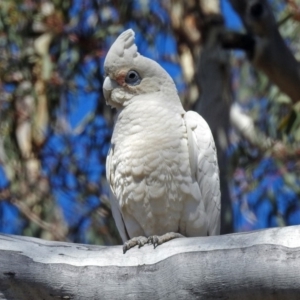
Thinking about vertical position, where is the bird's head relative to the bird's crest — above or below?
below

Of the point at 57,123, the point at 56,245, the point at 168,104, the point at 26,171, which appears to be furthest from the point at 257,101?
the point at 56,245

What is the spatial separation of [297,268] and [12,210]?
3.77 metres

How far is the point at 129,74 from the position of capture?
3188 mm

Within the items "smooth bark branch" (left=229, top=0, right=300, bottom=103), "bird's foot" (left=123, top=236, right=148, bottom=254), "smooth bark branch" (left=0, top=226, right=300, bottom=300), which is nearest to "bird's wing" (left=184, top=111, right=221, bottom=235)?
"bird's foot" (left=123, top=236, right=148, bottom=254)

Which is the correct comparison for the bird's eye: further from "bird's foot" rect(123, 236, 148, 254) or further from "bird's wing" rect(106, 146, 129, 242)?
"bird's foot" rect(123, 236, 148, 254)

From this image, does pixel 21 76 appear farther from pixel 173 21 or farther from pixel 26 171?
pixel 173 21

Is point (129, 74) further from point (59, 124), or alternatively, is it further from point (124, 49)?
point (59, 124)

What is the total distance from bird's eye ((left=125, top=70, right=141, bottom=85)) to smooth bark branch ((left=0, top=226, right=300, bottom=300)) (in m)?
0.80

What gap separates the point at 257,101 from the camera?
23.7ft

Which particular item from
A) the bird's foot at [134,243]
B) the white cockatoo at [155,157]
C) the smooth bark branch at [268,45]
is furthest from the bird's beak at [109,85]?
the smooth bark branch at [268,45]

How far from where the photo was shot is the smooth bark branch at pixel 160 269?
2369 millimetres

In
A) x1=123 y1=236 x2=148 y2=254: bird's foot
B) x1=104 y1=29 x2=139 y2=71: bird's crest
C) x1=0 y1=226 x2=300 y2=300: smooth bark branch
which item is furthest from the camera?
x1=104 y1=29 x2=139 y2=71: bird's crest

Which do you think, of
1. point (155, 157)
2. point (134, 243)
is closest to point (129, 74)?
point (155, 157)

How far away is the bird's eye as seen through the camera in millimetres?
3186
